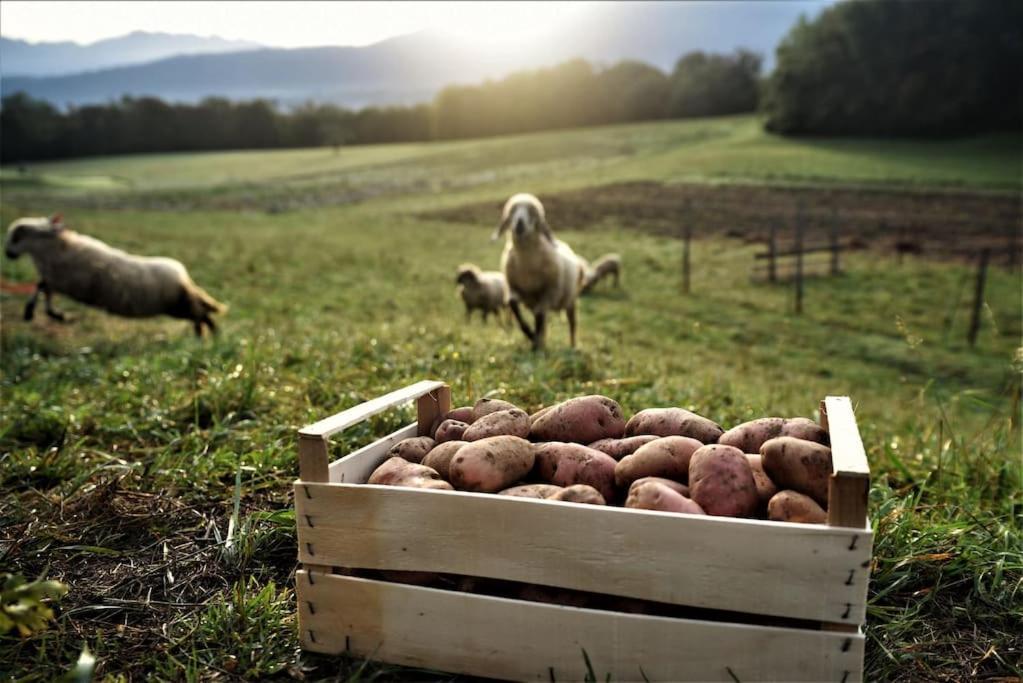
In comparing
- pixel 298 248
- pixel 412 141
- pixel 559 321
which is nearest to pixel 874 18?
pixel 412 141

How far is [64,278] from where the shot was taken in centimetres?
1096

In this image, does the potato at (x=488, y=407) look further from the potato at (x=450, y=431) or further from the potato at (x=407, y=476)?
the potato at (x=407, y=476)

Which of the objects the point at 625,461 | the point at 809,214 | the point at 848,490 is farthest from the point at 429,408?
the point at 809,214

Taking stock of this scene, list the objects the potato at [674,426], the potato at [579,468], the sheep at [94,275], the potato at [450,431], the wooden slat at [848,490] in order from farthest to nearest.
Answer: the sheep at [94,275]
the potato at [450,431]
the potato at [674,426]
the potato at [579,468]
the wooden slat at [848,490]

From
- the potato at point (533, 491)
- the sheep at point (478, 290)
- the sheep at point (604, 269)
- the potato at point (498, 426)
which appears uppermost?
the potato at point (498, 426)

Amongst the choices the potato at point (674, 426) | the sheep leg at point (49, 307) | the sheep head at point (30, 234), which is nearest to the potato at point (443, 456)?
the potato at point (674, 426)

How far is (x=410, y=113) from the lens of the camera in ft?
166

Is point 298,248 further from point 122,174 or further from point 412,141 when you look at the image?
point 412,141

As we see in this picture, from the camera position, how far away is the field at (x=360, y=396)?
2.75 metres

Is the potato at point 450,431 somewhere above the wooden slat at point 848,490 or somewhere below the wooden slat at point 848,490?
below

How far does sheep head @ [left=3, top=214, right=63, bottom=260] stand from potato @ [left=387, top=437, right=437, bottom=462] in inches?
400

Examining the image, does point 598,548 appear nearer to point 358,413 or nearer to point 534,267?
point 358,413

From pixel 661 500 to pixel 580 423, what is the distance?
68cm

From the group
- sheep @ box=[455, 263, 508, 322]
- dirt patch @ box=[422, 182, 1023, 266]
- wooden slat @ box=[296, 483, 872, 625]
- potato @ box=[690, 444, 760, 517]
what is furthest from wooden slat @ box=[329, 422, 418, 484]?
dirt patch @ box=[422, 182, 1023, 266]
